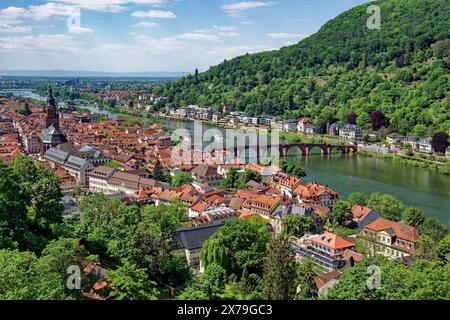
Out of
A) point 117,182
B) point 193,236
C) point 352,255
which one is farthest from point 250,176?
point 352,255

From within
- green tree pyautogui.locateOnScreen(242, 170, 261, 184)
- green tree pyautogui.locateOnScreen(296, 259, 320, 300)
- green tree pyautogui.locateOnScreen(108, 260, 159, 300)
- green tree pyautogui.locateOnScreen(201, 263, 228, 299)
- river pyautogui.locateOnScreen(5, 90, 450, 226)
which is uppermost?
green tree pyautogui.locateOnScreen(108, 260, 159, 300)

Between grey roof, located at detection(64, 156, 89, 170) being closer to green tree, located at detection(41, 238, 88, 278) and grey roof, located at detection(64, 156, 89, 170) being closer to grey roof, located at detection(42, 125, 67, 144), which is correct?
grey roof, located at detection(42, 125, 67, 144)

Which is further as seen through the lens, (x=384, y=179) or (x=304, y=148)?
(x=304, y=148)

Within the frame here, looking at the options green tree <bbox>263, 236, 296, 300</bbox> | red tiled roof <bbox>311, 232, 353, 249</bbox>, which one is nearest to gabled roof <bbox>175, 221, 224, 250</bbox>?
red tiled roof <bbox>311, 232, 353, 249</bbox>

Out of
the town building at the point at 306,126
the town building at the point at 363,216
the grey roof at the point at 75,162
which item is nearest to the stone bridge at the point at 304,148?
the town building at the point at 306,126

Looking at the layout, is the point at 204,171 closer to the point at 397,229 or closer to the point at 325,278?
the point at 397,229
